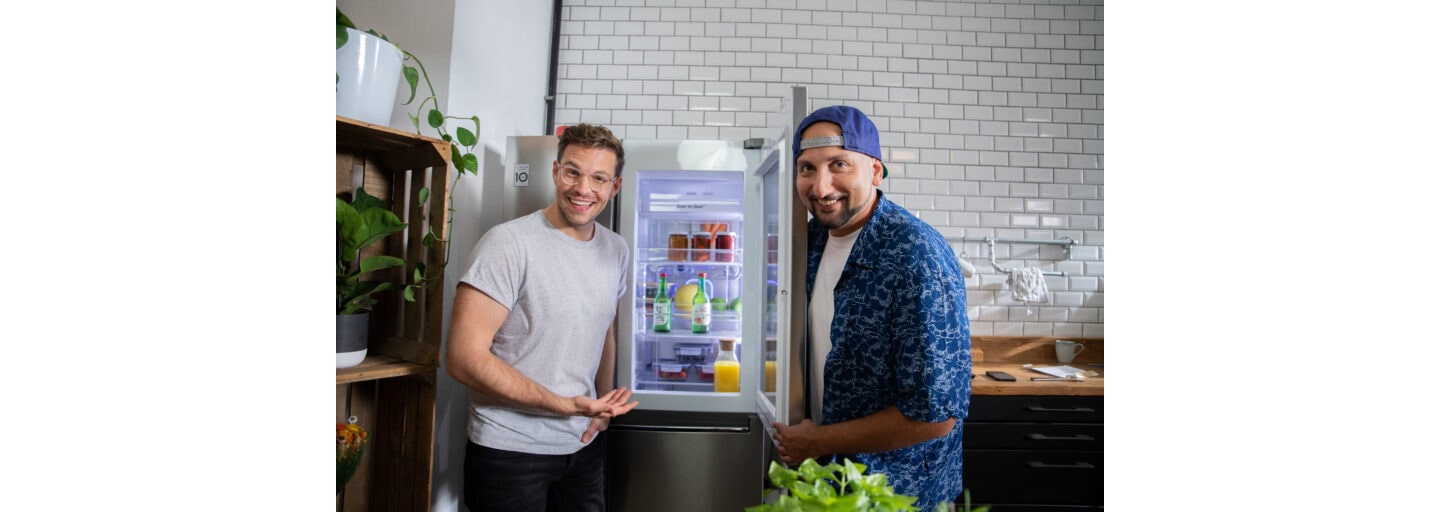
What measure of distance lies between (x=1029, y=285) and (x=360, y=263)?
2667 mm

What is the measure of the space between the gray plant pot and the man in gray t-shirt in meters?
0.21

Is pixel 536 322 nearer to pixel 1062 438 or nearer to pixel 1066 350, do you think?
pixel 1062 438

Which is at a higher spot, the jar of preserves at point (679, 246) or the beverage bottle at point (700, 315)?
the jar of preserves at point (679, 246)

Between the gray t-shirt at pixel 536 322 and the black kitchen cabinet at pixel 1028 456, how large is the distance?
164cm

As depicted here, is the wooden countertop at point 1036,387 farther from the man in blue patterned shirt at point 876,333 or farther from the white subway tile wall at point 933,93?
the man in blue patterned shirt at point 876,333

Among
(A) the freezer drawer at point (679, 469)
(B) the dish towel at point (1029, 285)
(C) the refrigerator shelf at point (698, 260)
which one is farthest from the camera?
(B) the dish towel at point (1029, 285)

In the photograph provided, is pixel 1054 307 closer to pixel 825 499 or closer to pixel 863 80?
pixel 863 80

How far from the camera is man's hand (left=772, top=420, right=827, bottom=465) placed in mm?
1366

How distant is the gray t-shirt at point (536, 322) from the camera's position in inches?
62.6

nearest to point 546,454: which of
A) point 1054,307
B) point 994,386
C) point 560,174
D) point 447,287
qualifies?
point 447,287

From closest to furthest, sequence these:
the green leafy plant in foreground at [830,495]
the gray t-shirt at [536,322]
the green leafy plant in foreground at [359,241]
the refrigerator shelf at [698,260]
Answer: the green leafy plant in foreground at [830,495] < the green leafy plant in foreground at [359,241] < the gray t-shirt at [536,322] < the refrigerator shelf at [698,260]

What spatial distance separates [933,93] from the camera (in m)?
2.90

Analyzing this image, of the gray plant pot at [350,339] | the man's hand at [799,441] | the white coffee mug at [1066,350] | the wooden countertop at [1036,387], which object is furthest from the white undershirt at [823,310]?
the white coffee mug at [1066,350]
